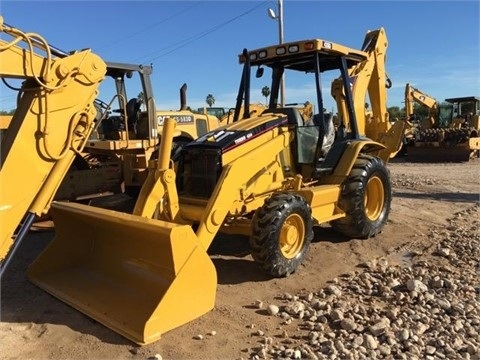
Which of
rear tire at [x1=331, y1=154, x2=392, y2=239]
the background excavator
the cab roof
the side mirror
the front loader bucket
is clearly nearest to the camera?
the front loader bucket

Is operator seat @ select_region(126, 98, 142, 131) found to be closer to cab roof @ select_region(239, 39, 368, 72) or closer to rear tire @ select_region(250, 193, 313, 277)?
cab roof @ select_region(239, 39, 368, 72)

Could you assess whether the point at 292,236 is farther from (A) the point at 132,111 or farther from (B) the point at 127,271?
(A) the point at 132,111

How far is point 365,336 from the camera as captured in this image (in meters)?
3.81

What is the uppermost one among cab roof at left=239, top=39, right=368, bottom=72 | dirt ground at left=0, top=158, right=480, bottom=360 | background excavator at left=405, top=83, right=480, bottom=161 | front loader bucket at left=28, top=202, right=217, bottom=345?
cab roof at left=239, top=39, right=368, bottom=72

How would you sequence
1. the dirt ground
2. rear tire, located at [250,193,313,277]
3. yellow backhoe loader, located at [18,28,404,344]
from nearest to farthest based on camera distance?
the dirt ground
yellow backhoe loader, located at [18,28,404,344]
rear tire, located at [250,193,313,277]

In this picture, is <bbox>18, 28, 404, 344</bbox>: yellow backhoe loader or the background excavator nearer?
<bbox>18, 28, 404, 344</bbox>: yellow backhoe loader

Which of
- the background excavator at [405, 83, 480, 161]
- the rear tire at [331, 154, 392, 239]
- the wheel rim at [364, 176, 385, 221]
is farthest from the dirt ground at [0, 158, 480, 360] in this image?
the background excavator at [405, 83, 480, 161]

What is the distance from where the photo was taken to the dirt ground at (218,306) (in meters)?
3.75

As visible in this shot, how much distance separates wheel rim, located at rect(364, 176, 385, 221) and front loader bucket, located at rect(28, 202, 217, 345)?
340cm

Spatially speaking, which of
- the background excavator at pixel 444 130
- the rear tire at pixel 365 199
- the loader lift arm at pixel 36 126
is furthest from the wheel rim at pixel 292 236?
the background excavator at pixel 444 130

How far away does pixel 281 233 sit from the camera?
5.07 meters

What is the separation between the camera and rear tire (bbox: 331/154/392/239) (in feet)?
20.1

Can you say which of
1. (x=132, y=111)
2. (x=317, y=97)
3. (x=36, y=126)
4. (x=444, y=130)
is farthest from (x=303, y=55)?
(x=444, y=130)

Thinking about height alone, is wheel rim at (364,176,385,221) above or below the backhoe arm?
below
